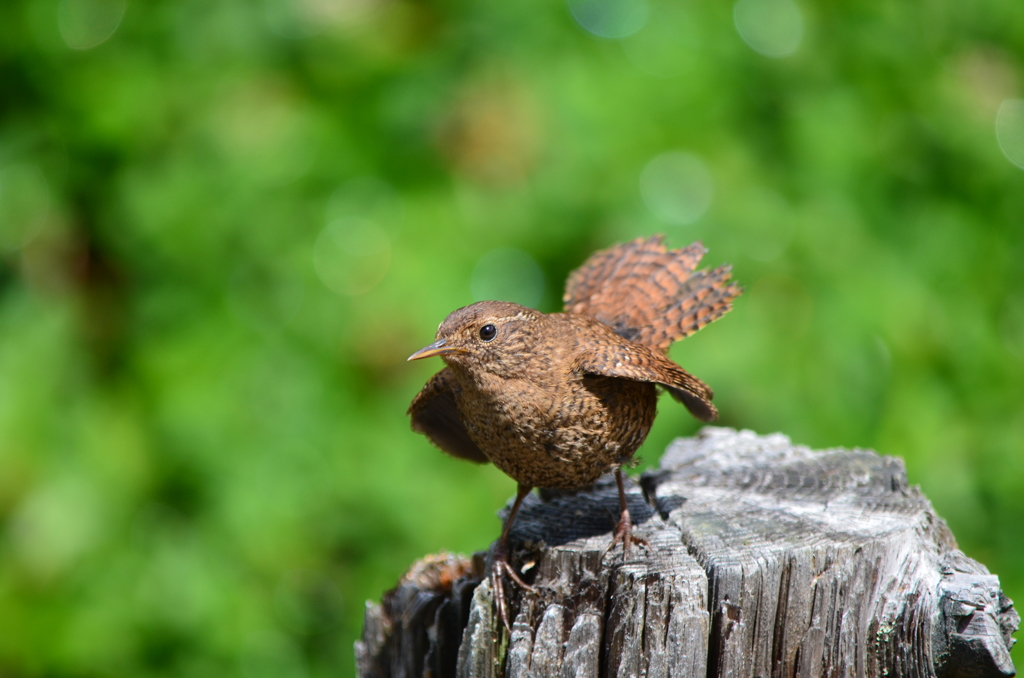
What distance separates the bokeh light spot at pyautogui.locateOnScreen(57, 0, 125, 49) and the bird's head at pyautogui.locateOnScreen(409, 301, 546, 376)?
98.7 inches

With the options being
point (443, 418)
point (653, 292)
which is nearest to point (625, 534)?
point (443, 418)

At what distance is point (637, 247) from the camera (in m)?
3.34

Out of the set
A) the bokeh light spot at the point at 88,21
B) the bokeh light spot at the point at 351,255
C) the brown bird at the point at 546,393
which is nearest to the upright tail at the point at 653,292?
the brown bird at the point at 546,393

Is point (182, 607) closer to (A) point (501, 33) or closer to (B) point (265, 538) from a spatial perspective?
(B) point (265, 538)

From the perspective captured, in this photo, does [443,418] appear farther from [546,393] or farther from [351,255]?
[351,255]

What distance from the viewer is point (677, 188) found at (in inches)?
164

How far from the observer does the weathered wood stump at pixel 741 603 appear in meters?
2.25

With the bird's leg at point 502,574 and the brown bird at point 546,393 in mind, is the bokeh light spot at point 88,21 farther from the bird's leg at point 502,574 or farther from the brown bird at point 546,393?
the bird's leg at point 502,574

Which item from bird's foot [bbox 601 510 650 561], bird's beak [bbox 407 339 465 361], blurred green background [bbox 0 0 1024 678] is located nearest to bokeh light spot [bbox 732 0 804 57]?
blurred green background [bbox 0 0 1024 678]

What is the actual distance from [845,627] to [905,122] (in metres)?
2.92

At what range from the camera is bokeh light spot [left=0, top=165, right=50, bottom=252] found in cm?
424

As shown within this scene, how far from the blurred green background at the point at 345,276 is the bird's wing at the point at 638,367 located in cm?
113

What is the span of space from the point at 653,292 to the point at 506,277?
99cm

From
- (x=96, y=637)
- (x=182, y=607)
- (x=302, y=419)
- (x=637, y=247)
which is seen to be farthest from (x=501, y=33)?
(x=96, y=637)
